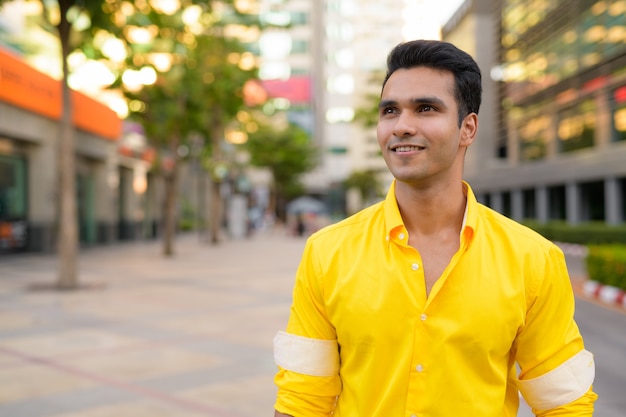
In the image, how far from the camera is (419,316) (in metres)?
1.81

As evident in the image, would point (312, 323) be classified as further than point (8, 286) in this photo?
No

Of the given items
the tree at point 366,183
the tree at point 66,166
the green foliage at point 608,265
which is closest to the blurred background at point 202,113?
the tree at point 66,166

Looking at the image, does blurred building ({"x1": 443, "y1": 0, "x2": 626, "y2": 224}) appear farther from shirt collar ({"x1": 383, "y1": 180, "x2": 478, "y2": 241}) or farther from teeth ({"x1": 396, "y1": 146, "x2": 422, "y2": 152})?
teeth ({"x1": 396, "y1": 146, "x2": 422, "y2": 152})

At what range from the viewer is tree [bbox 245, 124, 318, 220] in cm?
5503

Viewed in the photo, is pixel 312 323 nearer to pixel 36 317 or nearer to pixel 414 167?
pixel 414 167

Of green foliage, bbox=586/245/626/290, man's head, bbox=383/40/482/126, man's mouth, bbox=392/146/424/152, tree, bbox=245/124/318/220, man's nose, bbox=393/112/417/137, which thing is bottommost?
green foliage, bbox=586/245/626/290

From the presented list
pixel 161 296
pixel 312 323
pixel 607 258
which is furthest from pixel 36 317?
pixel 607 258

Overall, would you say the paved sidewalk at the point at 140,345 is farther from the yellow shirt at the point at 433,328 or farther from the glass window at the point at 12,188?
the glass window at the point at 12,188

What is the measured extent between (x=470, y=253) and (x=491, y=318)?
18 centimetres

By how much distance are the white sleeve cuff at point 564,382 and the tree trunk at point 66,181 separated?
11607 mm

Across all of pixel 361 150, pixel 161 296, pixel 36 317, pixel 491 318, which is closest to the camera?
pixel 491 318

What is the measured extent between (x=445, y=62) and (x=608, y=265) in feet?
37.4

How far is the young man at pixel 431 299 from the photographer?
181 centimetres

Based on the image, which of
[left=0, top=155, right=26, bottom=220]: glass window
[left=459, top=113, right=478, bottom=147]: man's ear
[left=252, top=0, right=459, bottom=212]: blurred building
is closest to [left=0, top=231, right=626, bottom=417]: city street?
[left=459, top=113, right=478, bottom=147]: man's ear
